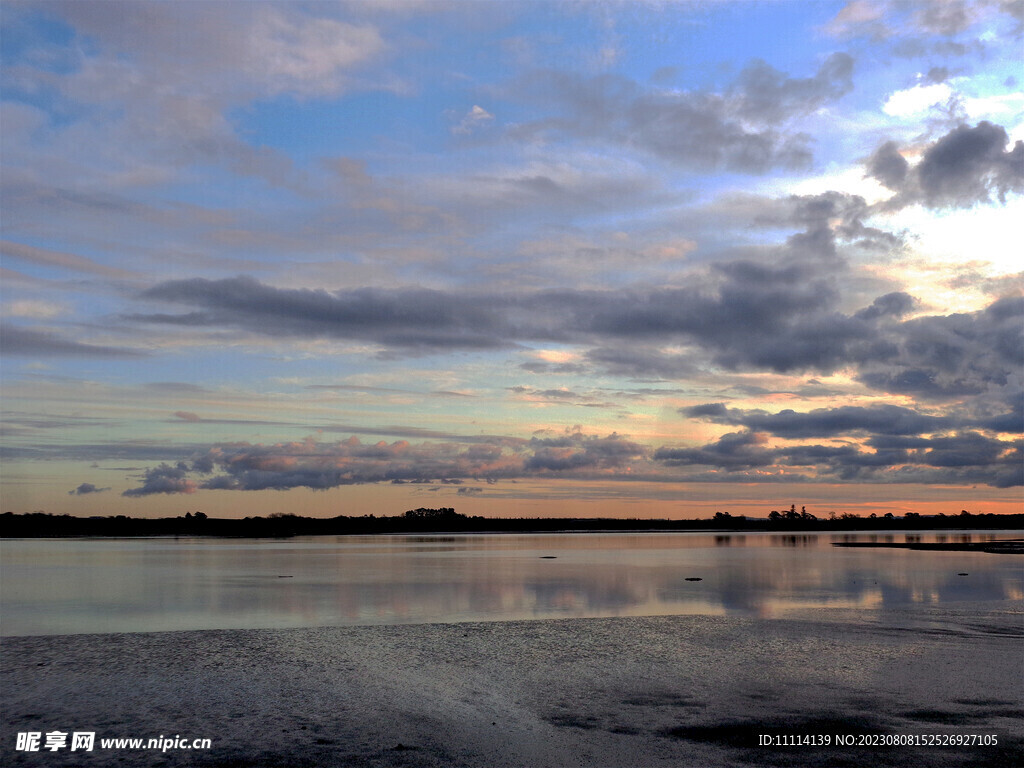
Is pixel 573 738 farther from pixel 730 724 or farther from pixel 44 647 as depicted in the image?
pixel 44 647

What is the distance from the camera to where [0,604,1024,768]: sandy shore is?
39.1 ft

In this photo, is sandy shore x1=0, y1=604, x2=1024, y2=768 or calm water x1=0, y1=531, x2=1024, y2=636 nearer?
sandy shore x1=0, y1=604, x2=1024, y2=768

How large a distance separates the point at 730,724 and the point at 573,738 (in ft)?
9.15

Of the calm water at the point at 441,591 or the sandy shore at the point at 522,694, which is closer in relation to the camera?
the sandy shore at the point at 522,694

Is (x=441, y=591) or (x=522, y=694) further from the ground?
(x=522, y=694)

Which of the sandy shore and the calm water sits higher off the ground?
the sandy shore

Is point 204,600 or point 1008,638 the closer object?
point 1008,638

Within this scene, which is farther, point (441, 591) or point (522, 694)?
point (441, 591)

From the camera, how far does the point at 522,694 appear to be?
15.6 metres

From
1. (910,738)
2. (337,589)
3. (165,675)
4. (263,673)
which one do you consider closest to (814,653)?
(910,738)

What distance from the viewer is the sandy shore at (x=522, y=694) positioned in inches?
469

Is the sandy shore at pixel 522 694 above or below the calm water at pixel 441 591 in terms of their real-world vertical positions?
above

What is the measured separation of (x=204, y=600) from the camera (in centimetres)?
3328

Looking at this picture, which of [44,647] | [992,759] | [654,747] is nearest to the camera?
[992,759]
